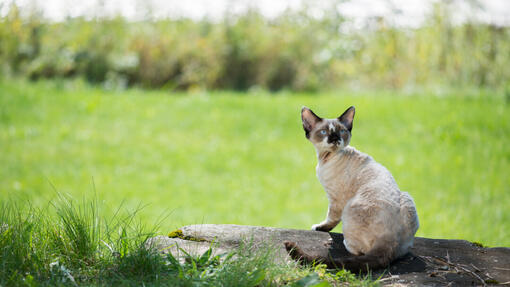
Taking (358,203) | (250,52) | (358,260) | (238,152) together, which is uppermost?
(250,52)

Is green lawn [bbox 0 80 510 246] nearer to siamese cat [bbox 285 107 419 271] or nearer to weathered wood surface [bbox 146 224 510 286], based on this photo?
weathered wood surface [bbox 146 224 510 286]

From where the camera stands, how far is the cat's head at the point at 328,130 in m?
2.66

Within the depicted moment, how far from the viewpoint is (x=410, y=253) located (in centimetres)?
286

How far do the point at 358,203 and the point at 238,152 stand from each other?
16.7 ft

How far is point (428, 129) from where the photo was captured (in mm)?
8000

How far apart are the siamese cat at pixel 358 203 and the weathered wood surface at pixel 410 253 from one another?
111 millimetres

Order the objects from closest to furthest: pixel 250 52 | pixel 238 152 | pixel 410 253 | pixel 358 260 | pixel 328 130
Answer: pixel 358 260, pixel 328 130, pixel 410 253, pixel 238 152, pixel 250 52

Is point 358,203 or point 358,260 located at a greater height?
point 358,203

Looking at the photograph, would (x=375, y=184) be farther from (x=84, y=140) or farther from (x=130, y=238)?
(x=84, y=140)

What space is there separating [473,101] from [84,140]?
6.96 metres

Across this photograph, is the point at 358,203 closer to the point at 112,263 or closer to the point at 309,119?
the point at 309,119

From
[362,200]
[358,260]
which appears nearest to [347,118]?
[362,200]

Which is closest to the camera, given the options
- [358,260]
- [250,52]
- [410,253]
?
[358,260]

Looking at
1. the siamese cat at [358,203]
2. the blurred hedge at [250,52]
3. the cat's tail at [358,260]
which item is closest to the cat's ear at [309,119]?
the siamese cat at [358,203]
